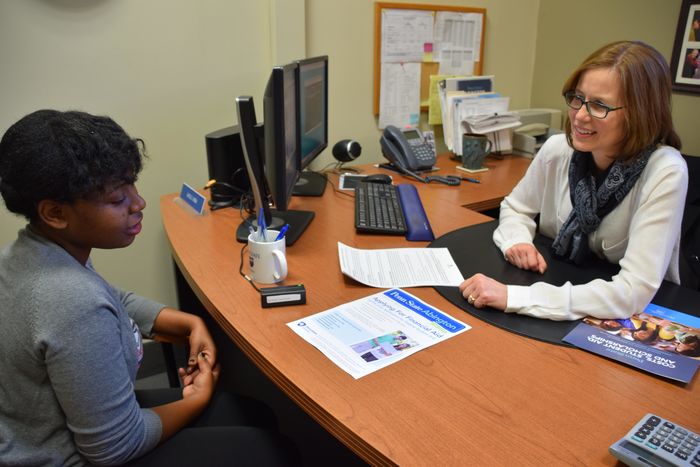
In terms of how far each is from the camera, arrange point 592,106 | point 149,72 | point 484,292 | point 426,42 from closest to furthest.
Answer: point 484,292 < point 592,106 < point 149,72 < point 426,42

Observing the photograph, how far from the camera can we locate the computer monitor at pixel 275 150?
122cm

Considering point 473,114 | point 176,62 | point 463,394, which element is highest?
point 176,62

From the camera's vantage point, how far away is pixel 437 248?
1.39m

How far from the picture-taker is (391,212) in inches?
63.0

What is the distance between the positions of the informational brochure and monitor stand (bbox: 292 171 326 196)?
81 centimetres

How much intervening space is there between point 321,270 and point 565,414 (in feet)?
2.12

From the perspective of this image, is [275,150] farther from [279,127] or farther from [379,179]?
[379,179]

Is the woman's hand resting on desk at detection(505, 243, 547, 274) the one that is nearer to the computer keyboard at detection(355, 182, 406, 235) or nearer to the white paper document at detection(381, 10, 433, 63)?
the computer keyboard at detection(355, 182, 406, 235)

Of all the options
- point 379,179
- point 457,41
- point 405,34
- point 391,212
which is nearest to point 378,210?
point 391,212

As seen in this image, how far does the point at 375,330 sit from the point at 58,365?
0.54 m

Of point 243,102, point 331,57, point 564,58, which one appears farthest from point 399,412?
point 564,58

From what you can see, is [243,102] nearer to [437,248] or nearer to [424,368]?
[437,248]

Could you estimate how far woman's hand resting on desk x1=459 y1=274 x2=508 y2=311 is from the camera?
108 centimetres

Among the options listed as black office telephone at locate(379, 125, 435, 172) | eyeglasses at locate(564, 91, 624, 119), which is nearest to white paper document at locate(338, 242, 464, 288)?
eyeglasses at locate(564, 91, 624, 119)
